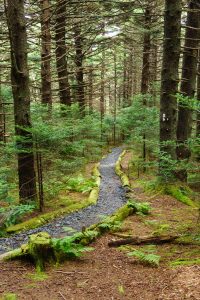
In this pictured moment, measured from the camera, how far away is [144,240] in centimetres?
621

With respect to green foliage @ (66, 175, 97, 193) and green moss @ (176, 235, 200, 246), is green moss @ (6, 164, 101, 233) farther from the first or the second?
green moss @ (176, 235, 200, 246)

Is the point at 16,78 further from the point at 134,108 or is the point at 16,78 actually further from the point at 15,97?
the point at 134,108

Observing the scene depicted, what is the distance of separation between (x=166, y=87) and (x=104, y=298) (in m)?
6.67

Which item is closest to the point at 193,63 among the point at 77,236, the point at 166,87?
the point at 166,87

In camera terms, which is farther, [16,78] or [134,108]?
[134,108]

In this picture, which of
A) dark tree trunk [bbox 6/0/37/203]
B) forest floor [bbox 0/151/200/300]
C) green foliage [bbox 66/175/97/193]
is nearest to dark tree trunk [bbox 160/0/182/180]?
green foliage [bbox 66/175/97/193]

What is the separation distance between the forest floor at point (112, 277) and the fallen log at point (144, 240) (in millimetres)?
118

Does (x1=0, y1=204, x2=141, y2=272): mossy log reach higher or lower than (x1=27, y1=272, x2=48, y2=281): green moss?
higher

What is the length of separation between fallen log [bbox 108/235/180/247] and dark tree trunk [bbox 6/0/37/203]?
10.0 feet

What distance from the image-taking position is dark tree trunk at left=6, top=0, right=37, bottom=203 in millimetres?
7641

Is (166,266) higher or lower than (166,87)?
lower

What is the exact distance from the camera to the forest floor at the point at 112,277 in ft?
13.9

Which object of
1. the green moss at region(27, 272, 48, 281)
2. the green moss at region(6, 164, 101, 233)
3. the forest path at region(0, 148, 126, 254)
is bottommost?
the forest path at region(0, 148, 126, 254)

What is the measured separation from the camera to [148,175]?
45.2 ft
